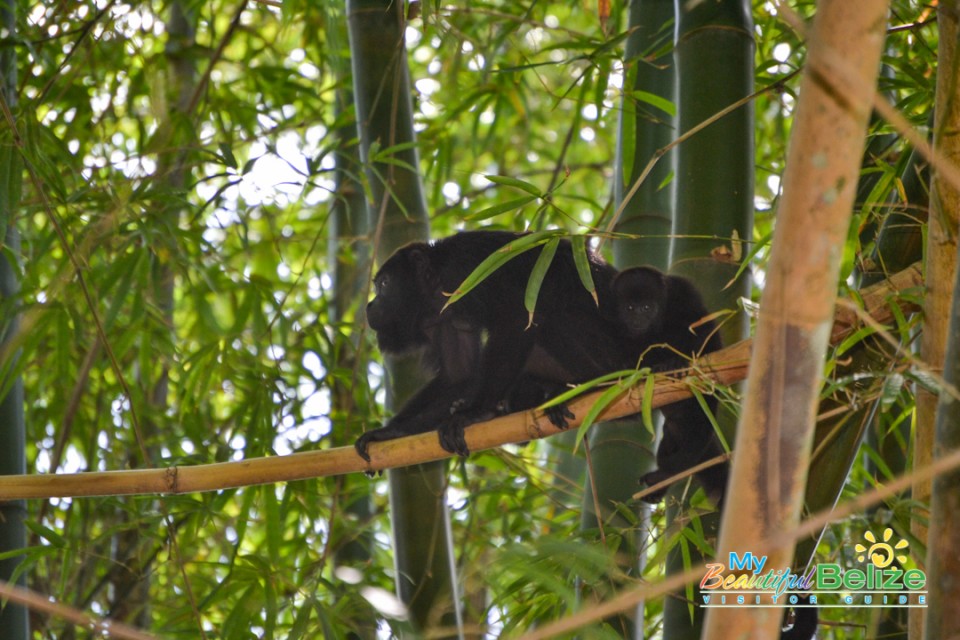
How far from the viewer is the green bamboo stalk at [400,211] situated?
8.96 feet

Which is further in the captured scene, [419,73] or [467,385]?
[419,73]

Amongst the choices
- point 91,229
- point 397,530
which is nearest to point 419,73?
point 91,229

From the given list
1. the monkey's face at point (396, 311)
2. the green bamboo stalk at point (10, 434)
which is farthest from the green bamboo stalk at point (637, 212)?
the green bamboo stalk at point (10, 434)

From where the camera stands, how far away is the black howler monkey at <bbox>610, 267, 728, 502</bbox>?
2816 millimetres

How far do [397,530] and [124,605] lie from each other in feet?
4.66

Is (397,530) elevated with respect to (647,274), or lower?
lower

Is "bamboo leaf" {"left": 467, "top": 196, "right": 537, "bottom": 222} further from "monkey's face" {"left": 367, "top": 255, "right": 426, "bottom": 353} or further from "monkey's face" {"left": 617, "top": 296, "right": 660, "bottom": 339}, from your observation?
"monkey's face" {"left": 367, "top": 255, "right": 426, "bottom": 353}

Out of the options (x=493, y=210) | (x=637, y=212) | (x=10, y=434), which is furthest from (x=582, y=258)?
Result: (x=10, y=434)

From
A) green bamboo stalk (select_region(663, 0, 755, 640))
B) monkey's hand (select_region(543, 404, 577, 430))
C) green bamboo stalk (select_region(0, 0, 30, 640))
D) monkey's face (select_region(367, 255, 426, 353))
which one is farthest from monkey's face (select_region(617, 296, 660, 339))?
green bamboo stalk (select_region(0, 0, 30, 640))

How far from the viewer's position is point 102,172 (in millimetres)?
4012

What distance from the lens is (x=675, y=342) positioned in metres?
3.04

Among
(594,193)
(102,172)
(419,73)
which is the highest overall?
(419,73)

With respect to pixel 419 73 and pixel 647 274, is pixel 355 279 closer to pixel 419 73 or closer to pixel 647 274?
pixel 419 73

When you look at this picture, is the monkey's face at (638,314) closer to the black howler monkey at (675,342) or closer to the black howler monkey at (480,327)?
the black howler monkey at (675,342)
